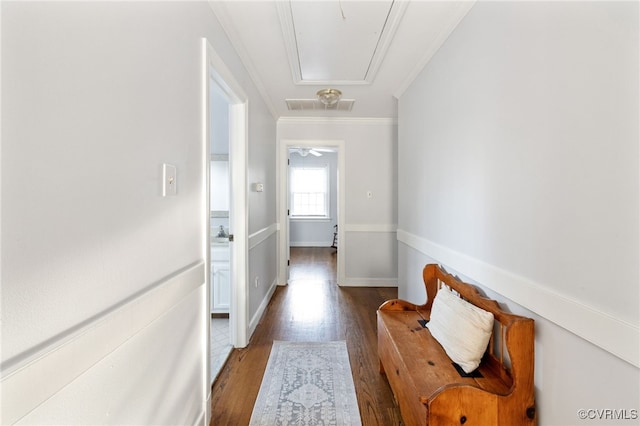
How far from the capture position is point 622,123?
0.82m

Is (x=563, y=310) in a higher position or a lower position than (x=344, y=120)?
lower

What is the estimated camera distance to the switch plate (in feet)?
3.61

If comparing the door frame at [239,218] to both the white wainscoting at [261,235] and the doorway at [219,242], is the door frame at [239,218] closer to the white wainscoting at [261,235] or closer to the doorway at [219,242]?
the doorway at [219,242]

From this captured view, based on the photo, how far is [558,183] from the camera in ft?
3.39

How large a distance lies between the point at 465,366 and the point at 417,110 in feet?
6.47

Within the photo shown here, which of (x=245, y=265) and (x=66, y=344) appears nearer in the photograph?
(x=66, y=344)

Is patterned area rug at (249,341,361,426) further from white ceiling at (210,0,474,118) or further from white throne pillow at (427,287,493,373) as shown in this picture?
white ceiling at (210,0,474,118)

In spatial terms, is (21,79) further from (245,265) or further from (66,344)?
(245,265)

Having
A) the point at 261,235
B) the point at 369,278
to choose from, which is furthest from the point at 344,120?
the point at 369,278

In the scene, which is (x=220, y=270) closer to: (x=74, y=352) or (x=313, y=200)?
(x=74, y=352)

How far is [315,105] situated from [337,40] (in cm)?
136

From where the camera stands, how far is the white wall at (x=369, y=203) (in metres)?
3.95

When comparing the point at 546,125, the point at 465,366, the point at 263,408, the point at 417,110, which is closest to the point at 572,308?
the point at 465,366

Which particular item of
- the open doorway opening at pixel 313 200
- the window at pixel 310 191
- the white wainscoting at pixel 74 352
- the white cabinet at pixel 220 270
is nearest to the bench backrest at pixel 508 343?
the white wainscoting at pixel 74 352
